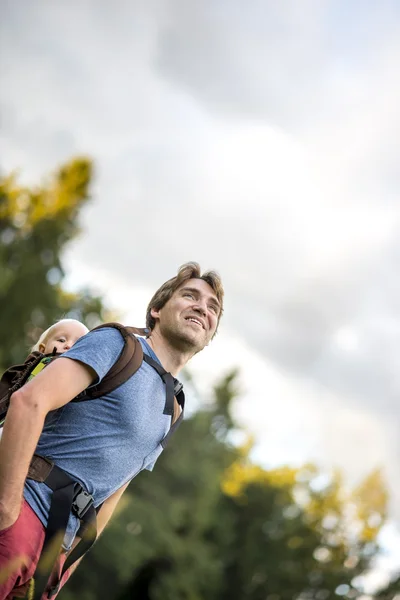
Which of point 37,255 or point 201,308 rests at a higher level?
point 37,255

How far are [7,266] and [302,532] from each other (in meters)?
20.5

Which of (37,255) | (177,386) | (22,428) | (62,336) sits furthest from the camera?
(37,255)

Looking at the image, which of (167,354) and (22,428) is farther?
(167,354)

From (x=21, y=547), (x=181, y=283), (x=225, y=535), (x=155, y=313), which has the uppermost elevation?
(x=225, y=535)

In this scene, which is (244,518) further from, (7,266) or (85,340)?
(85,340)

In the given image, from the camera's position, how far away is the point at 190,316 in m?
3.33

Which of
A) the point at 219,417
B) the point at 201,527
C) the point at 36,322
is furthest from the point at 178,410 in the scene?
the point at 219,417

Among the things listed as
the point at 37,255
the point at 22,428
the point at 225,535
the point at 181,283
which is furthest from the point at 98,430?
the point at 225,535

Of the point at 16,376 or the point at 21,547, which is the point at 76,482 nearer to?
the point at 21,547

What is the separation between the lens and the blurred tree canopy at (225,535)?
33.4 meters

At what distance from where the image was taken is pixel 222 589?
1535 inches

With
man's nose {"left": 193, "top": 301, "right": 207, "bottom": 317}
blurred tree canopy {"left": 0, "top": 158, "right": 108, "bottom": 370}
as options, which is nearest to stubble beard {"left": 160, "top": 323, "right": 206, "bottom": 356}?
man's nose {"left": 193, "top": 301, "right": 207, "bottom": 317}

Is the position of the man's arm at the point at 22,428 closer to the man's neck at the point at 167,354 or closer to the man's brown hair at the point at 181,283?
the man's neck at the point at 167,354

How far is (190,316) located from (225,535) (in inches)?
1507
